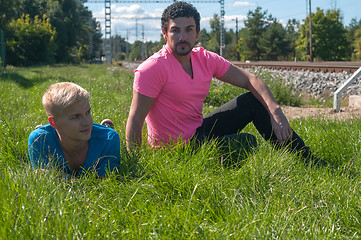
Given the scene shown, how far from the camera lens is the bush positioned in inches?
1307

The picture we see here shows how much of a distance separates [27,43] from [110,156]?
34.5 metres

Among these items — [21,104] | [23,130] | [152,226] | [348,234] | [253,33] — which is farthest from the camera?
[253,33]

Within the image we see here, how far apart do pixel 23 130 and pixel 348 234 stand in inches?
114

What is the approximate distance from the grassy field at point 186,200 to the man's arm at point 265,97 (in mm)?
168

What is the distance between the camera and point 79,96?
2660 millimetres

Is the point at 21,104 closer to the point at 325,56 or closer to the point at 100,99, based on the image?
the point at 100,99

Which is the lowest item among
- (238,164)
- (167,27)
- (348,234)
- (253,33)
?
(348,234)

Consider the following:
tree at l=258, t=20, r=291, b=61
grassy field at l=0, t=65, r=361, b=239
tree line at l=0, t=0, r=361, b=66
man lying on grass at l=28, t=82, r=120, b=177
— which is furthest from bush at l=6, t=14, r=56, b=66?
tree at l=258, t=20, r=291, b=61

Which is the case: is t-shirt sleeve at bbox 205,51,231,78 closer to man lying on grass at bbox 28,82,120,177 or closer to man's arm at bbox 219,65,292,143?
man's arm at bbox 219,65,292,143

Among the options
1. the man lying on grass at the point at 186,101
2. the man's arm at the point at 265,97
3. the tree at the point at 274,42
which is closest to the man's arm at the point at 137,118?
the man lying on grass at the point at 186,101

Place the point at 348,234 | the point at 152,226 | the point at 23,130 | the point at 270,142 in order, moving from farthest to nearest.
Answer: the point at 23,130 < the point at 270,142 < the point at 348,234 < the point at 152,226

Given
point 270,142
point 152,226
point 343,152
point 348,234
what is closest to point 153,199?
point 152,226

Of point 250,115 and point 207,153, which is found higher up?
point 250,115

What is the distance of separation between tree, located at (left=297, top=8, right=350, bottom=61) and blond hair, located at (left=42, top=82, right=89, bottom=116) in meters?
52.9
